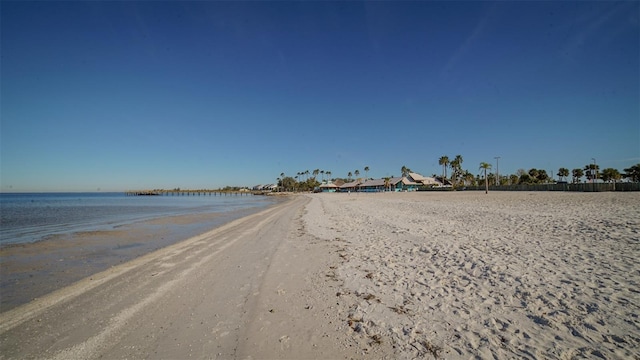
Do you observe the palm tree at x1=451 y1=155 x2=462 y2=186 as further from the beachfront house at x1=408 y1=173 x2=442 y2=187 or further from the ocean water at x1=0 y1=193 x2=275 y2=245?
the ocean water at x1=0 y1=193 x2=275 y2=245

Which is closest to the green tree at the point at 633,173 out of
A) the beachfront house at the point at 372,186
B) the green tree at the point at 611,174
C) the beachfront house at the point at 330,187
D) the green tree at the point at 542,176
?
the green tree at the point at 611,174

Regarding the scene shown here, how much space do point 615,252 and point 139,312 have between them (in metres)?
11.3

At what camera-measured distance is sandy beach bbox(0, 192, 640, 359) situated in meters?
3.89

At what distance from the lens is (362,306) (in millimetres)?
5137

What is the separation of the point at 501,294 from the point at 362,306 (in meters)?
2.64

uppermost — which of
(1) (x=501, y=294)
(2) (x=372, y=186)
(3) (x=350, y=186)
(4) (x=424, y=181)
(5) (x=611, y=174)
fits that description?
(5) (x=611, y=174)

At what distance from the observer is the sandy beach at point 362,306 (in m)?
3.89

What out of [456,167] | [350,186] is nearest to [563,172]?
[456,167]

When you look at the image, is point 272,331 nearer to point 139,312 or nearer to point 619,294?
point 139,312

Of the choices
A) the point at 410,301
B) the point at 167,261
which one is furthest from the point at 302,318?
the point at 167,261

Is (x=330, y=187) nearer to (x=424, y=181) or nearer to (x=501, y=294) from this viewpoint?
(x=424, y=181)

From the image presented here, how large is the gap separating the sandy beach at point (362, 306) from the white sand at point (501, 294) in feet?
0.08

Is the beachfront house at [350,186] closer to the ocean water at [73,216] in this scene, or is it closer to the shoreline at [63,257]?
the ocean water at [73,216]

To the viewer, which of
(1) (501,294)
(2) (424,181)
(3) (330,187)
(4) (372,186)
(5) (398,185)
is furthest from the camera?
(3) (330,187)
